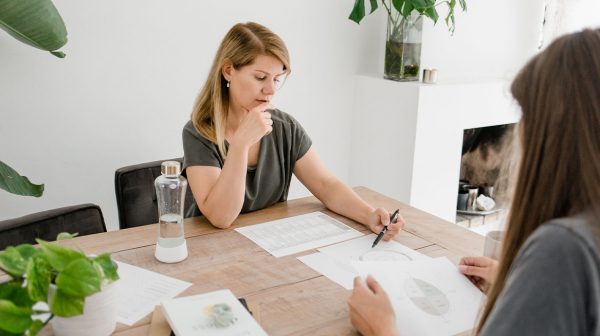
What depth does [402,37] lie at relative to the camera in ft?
9.12

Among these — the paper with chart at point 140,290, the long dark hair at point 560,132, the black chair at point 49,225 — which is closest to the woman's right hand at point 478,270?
the long dark hair at point 560,132

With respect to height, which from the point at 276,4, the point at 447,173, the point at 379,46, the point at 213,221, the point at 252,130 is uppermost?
the point at 276,4

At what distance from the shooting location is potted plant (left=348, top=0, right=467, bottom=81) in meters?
2.70

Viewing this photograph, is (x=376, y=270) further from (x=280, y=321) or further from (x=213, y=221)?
(x=213, y=221)

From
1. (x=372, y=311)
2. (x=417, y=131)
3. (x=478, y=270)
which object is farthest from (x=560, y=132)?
(x=417, y=131)

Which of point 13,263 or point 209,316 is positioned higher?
point 13,263

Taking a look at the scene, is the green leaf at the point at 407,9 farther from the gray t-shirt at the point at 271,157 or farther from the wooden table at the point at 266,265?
the wooden table at the point at 266,265

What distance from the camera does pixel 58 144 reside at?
2.29m

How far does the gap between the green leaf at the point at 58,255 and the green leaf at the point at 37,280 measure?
0.02 metres

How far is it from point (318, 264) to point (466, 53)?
2.17 meters

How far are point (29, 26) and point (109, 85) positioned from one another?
2.50ft

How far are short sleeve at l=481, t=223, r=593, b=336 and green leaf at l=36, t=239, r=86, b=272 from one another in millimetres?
594

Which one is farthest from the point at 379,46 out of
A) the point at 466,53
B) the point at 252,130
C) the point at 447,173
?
the point at 252,130

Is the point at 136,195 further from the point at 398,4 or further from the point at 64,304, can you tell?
the point at 398,4
